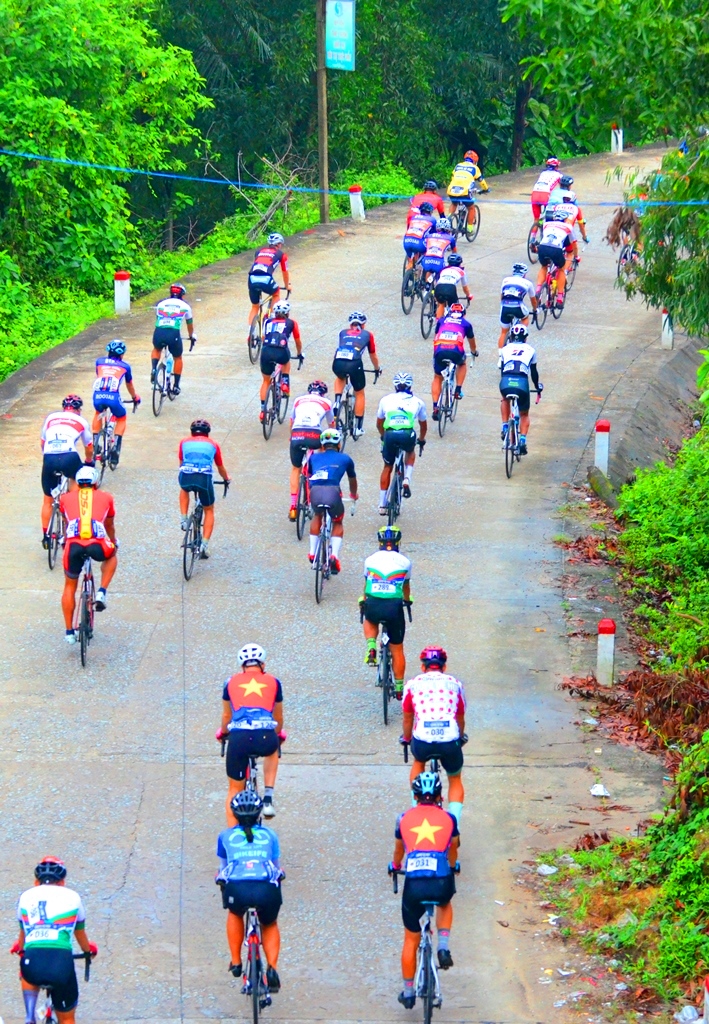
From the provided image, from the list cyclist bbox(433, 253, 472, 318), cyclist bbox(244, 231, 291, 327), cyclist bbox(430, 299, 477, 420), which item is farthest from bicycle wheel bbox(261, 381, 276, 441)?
cyclist bbox(433, 253, 472, 318)

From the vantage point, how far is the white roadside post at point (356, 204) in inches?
1363

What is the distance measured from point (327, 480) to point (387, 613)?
305cm

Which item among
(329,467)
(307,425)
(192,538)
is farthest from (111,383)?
(329,467)

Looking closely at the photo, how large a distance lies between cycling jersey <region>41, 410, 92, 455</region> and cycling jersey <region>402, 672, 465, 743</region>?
21.4 feet

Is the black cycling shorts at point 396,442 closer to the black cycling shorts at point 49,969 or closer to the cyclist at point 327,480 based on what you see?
the cyclist at point 327,480

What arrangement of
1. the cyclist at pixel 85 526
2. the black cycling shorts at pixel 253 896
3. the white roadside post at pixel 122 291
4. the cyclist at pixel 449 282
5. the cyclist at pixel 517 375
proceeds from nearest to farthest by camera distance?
the black cycling shorts at pixel 253 896
the cyclist at pixel 85 526
the cyclist at pixel 517 375
the cyclist at pixel 449 282
the white roadside post at pixel 122 291

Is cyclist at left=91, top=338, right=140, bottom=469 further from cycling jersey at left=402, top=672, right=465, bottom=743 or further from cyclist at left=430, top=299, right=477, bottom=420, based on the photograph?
cycling jersey at left=402, top=672, right=465, bottom=743

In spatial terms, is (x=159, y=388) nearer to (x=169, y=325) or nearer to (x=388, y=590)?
(x=169, y=325)

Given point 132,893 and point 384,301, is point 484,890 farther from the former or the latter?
point 384,301

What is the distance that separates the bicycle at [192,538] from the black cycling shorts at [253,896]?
756 centimetres

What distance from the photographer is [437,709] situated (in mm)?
11531

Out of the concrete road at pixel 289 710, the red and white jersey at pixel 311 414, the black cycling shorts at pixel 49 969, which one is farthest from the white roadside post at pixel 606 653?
the black cycling shorts at pixel 49 969

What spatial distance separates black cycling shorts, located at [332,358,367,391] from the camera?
66.2 ft

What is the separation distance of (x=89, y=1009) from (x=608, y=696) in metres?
6.20
